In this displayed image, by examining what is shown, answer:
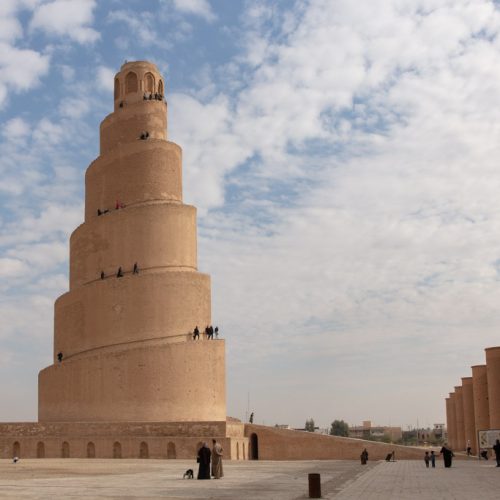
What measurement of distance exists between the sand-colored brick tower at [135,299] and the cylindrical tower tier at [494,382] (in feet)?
33.8

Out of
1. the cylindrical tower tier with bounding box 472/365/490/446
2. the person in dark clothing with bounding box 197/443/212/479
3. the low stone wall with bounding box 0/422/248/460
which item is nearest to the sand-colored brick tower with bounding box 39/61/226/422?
the low stone wall with bounding box 0/422/248/460

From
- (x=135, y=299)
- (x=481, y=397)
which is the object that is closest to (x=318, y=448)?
(x=481, y=397)

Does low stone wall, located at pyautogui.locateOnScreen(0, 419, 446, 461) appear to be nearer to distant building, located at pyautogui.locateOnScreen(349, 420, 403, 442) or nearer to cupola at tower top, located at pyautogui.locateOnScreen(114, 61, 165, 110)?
cupola at tower top, located at pyautogui.locateOnScreen(114, 61, 165, 110)

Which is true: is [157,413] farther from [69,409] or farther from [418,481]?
[418,481]

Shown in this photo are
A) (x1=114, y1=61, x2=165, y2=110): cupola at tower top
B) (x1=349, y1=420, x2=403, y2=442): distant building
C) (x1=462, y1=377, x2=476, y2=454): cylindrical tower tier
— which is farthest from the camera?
(x1=349, y1=420, x2=403, y2=442): distant building

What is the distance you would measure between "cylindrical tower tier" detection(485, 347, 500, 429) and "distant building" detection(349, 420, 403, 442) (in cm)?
7061

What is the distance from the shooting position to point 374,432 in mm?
121000

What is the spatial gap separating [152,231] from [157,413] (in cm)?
750

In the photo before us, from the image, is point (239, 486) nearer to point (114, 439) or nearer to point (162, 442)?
point (162, 442)

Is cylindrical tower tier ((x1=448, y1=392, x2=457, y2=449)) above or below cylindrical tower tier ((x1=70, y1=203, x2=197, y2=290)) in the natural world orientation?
below

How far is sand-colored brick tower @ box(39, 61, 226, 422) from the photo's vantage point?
31.4 meters

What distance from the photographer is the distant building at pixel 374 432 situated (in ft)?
341

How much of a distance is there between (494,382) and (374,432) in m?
93.7

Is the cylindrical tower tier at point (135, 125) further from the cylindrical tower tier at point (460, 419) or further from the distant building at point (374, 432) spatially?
the distant building at point (374, 432)
